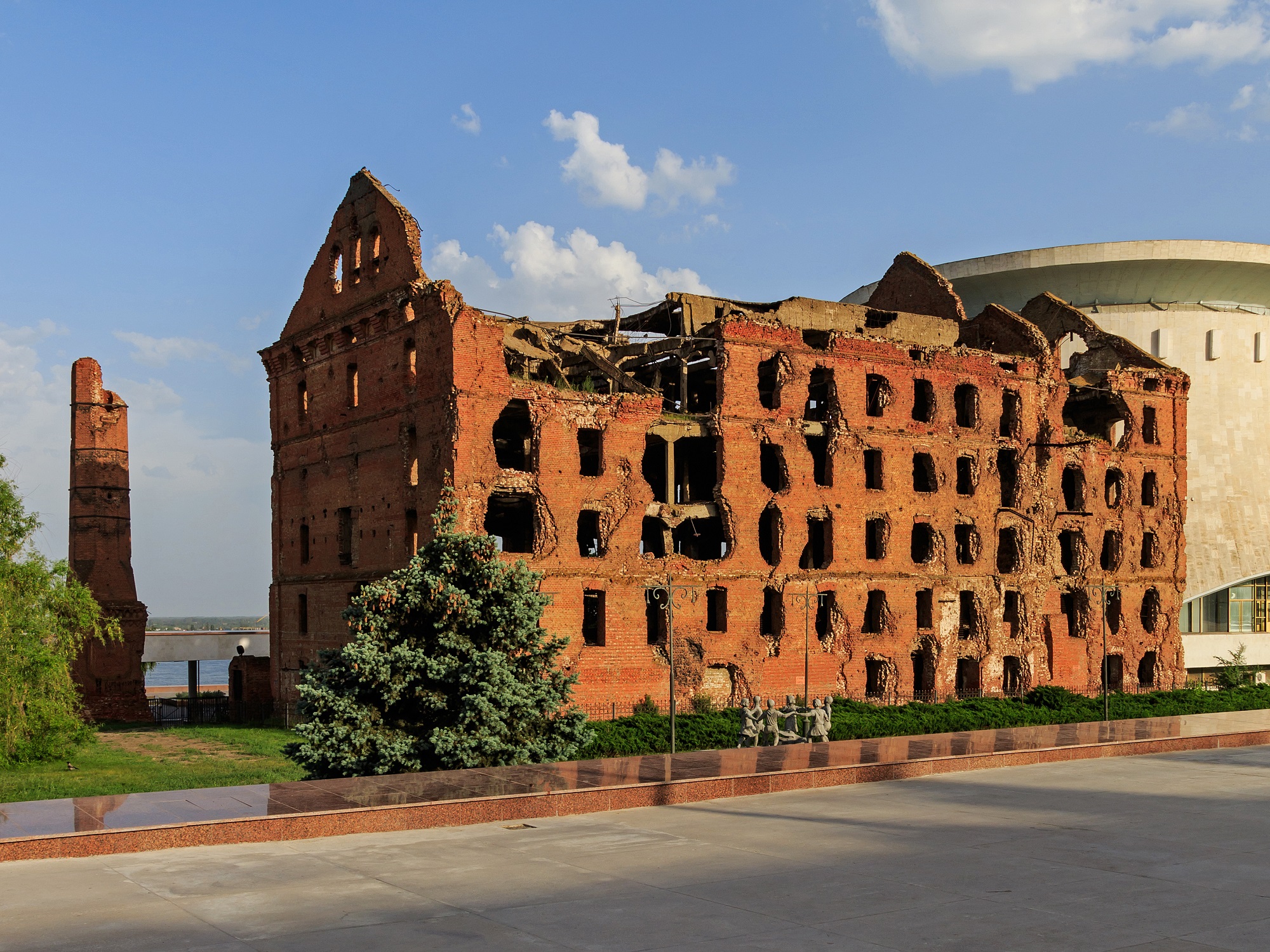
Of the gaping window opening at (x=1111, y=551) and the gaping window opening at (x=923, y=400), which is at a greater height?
the gaping window opening at (x=923, y=400)

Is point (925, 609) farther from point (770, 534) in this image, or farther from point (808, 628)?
point (808, 628)

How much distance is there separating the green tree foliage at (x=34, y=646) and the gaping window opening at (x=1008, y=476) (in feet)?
91.0

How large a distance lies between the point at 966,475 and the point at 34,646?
2745 cm

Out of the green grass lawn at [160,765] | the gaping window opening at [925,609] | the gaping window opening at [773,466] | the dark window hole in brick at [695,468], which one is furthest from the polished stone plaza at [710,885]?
the gaping window opening at [925,609]

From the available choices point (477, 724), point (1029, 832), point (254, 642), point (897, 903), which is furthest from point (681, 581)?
point (254, 642)

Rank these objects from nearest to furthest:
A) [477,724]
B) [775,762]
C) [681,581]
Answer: [775,762] < [477,724] < [681,581]

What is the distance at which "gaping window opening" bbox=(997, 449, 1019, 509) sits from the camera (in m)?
39.6

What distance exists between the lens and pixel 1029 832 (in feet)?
46.5

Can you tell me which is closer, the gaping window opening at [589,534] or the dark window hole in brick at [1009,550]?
the gaping window opening at [589,534]

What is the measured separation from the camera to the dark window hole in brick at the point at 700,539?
3647 cm

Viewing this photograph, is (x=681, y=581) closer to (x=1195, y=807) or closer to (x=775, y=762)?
(x=775, y=762)

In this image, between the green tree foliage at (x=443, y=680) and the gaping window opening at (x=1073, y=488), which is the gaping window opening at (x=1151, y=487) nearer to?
the gaping window opening at (x=1073, y=488)

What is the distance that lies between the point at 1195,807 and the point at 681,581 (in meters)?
17.8

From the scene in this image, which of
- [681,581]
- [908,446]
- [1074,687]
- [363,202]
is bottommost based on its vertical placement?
[1074,687]
